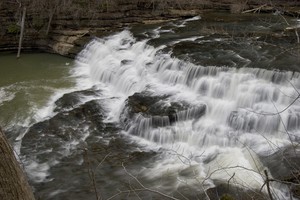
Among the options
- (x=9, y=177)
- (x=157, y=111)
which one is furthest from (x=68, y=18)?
(x=9, y=177)

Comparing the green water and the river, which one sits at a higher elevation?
the river

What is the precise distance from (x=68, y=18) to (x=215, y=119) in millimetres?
10991

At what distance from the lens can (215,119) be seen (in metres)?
9.69

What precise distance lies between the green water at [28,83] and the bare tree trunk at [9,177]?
833 centimetres

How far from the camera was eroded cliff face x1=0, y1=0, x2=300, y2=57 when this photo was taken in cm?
1772

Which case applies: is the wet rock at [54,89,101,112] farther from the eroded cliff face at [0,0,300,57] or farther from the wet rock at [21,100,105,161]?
the eroded cliff face at [0,0,300,57]

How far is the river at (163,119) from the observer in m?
7.64

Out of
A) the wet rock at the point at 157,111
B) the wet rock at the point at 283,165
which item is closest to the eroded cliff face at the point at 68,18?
the wet rock at the point at 157,111

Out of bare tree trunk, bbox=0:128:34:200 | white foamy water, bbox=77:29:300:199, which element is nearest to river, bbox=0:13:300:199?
white foamy water, bbox=77:29:300:199

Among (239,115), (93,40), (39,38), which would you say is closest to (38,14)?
(39,38)

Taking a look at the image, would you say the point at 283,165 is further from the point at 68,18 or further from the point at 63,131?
the point at 68,18

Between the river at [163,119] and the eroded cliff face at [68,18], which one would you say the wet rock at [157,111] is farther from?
the eroded cliff face at [68,18]

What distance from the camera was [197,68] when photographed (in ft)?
36.8

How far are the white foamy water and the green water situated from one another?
2.22 metres
